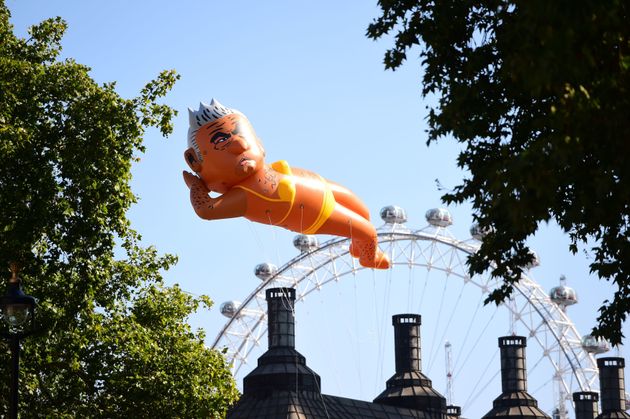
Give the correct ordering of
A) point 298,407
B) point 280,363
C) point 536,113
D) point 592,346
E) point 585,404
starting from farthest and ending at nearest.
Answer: point 592,346, point 585,404, point 280,363, point 298,407, point 536,113

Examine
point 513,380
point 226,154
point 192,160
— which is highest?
point 513,380

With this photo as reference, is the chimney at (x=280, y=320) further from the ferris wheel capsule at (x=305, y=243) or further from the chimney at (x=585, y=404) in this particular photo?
the chimney at (x=585, y=404)

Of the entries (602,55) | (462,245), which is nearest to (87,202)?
(602,55)

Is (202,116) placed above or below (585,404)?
below

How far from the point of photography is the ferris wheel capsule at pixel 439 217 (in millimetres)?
98062

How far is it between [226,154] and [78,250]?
4.75 m

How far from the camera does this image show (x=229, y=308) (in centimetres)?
10950

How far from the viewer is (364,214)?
39812 mm

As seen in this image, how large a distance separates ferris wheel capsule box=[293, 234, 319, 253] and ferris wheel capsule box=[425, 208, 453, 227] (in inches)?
357

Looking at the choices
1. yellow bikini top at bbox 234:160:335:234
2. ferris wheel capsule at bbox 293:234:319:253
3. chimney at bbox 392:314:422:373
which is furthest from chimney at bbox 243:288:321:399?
yellow bikini top at bbox 234:160:335:234

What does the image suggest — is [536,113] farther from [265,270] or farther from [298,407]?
[265,270]

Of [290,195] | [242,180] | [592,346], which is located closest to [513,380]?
[592,346]

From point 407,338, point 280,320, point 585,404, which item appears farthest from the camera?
point 585,404

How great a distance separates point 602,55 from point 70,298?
2023 centimetres
